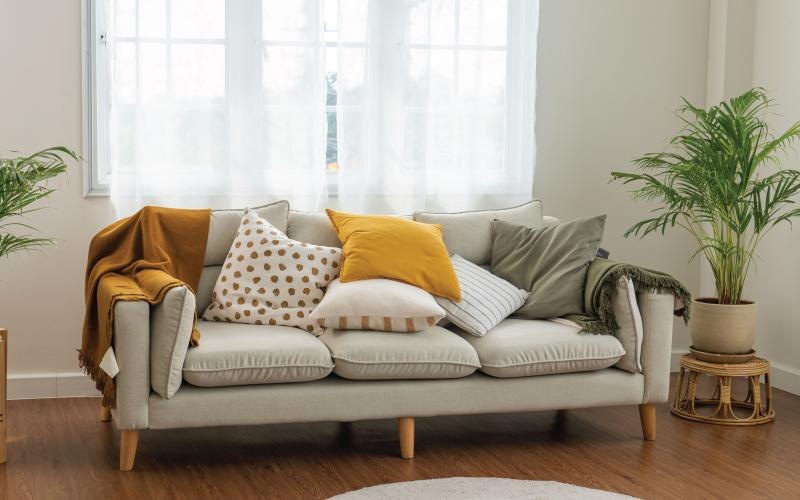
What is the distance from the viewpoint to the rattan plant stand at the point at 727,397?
12.7ft

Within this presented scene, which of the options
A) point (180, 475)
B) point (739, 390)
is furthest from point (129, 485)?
point (739, 390)

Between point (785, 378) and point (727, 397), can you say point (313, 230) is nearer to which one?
point (727, 397)

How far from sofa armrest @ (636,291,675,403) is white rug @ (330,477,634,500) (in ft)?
2.27

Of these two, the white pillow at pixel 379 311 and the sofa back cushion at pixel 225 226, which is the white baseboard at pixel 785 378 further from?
the sofa back cushion at pixel 225 226

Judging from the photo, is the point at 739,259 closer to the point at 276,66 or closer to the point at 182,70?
the point at 276,66

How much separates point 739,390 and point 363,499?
2344mm

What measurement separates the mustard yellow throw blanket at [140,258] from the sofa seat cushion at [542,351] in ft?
3.45

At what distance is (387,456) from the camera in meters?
3.35

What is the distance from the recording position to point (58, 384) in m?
4.17

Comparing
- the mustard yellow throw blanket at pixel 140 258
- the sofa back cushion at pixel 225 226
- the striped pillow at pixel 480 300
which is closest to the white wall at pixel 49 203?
the mustard yellow throw blanket at pixel 140 258

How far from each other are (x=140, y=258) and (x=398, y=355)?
113 centimetres

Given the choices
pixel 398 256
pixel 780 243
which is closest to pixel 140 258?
pixel 398 256

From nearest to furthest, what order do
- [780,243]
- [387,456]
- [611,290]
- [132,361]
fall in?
[132,361] → [387,456] → [611,290] → [780,243]

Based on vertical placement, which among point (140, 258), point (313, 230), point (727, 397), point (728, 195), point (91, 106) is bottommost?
point (727, 397)
